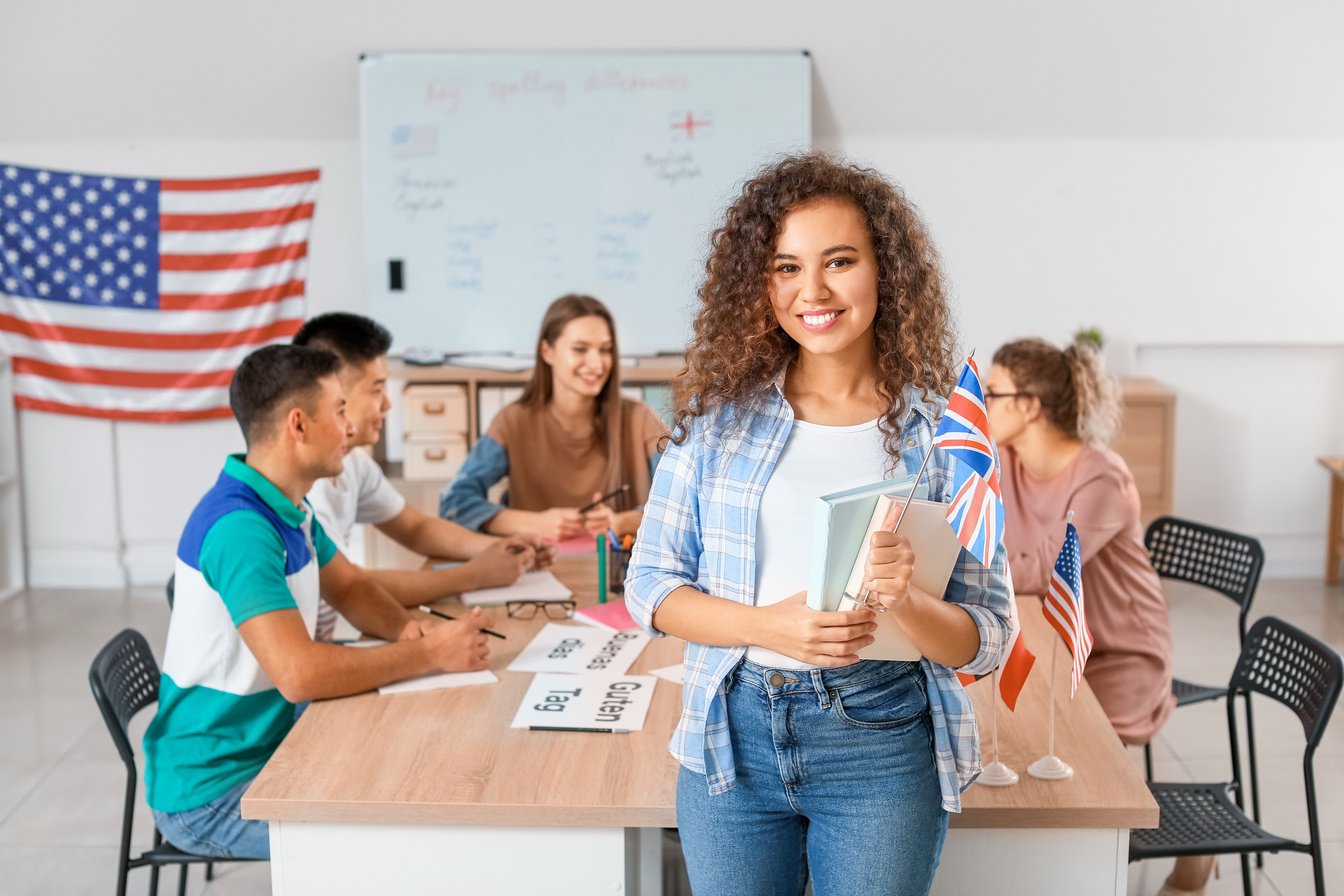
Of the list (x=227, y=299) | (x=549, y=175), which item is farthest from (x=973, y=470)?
(x=227, y=299)

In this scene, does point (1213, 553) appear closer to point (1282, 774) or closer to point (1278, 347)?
point (1282, 774)

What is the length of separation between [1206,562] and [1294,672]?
0.96 metres

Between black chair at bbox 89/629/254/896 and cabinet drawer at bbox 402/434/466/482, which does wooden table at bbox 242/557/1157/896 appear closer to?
black chair at bbox 89/629/254/896

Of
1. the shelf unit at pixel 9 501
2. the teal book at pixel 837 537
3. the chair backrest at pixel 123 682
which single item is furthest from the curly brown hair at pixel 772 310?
the shelf unit at pixel 9 501

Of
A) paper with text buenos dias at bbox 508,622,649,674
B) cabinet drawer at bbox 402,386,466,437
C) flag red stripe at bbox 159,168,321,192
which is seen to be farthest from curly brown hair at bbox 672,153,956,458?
flag red stripe at bbox 159,168,321,192

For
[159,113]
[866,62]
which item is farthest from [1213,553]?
[159,113]

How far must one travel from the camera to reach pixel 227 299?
558 cm

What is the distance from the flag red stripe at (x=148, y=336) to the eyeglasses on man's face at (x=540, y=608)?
313 cm

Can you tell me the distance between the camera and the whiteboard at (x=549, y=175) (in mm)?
5301

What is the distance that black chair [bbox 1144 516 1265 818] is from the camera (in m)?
3.21

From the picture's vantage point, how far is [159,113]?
5461 millimetres

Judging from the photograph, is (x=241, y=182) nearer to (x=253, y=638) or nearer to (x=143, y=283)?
(x=143, y=283)

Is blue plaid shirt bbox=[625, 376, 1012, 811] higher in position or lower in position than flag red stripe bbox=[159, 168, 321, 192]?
lower

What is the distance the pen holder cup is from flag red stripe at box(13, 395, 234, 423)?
3.27 meters
